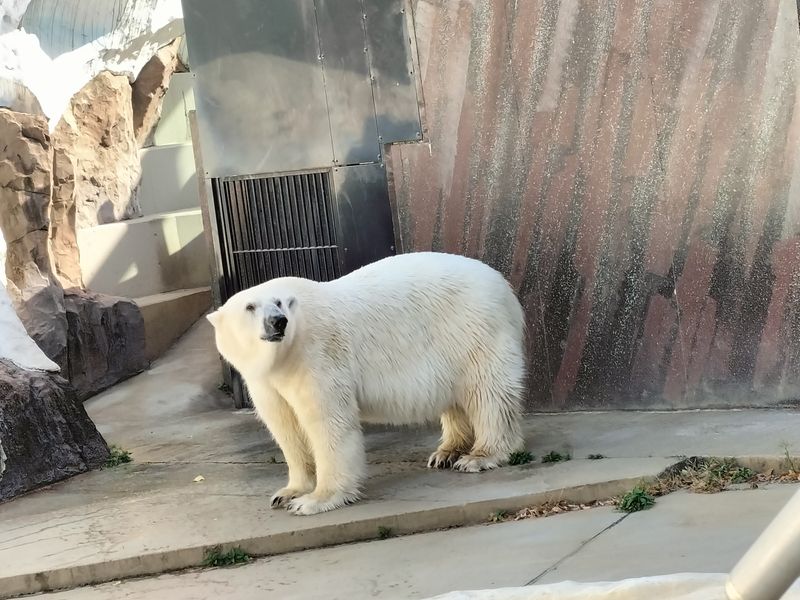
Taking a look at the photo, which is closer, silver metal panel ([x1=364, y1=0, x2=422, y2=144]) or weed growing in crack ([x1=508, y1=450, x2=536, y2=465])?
weed growing in crack ([x1=508, y1=450, x2=536, y2=465])

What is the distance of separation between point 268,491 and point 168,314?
17.6ft

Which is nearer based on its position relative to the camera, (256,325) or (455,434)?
(256,325)

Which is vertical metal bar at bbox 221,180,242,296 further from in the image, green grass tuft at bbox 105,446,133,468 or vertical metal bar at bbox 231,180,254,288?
green grass tuft at bbox 105,446,133,468

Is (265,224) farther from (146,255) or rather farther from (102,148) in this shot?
(102,148)

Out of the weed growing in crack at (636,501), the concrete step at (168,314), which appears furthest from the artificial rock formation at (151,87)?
the weed growing in crack at (636,501)

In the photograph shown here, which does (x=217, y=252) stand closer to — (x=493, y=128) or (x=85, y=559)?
(x=493, y=128)

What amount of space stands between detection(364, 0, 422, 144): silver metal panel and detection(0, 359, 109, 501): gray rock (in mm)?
2955

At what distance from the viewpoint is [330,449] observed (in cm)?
510

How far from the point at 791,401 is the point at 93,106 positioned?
834 centimetres

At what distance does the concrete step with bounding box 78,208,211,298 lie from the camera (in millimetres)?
10867

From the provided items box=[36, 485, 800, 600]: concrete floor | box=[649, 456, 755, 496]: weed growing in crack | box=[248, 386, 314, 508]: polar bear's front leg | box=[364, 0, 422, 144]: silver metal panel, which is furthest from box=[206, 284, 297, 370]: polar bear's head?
box=[364, 0, 422, 144]: silver metal panel

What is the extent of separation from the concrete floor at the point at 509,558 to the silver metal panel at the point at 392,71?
11.5 feet

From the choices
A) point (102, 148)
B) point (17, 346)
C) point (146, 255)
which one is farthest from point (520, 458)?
point (102, 148)

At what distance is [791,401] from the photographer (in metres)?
6.04
